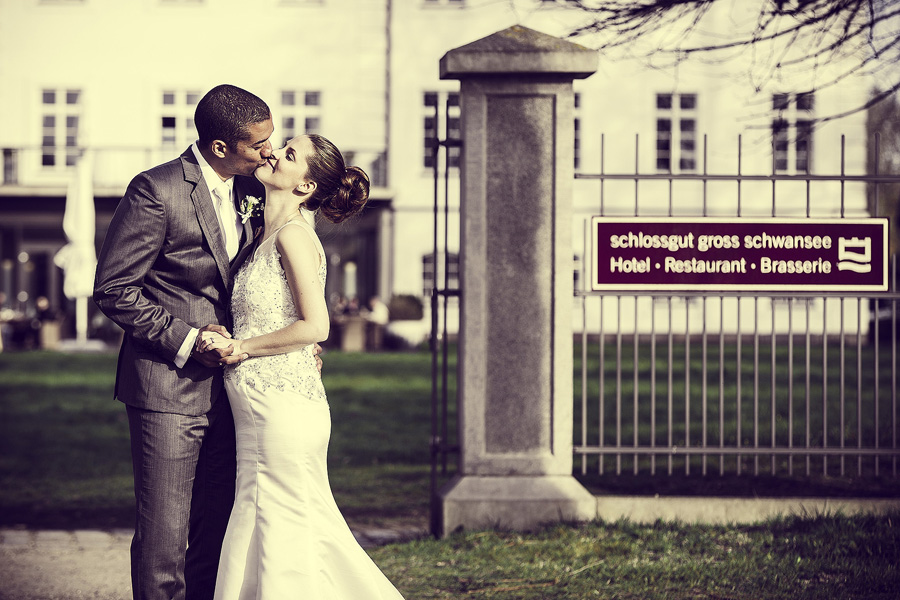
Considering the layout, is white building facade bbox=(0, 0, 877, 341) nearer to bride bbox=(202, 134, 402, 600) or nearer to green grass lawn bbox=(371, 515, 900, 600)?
green grass lawn bbox=(371, 515, 900, 600)

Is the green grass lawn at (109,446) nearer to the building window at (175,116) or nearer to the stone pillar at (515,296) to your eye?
the stone pillar at (515,296)

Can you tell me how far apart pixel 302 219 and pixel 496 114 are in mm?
2195

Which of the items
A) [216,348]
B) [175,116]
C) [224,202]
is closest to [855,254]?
[224,202]

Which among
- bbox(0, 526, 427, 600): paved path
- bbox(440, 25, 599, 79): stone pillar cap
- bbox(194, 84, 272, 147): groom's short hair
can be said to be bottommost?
bbox(0, 526, 427, 600): paved path

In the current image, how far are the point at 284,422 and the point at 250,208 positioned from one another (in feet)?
2.59

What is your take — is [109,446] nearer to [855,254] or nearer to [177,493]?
[177,493]

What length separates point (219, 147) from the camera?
11.5 feet

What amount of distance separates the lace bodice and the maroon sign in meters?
2.45

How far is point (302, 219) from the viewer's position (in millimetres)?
3600

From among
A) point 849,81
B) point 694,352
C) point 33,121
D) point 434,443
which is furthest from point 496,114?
point 33,121

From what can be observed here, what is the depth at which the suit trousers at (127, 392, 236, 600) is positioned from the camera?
3402 millimetres

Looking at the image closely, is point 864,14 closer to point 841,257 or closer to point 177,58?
point 841,257

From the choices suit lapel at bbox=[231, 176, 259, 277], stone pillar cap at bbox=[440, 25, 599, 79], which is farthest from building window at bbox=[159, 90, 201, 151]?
suit lapel at bbox=[231, 176, 259, 277]

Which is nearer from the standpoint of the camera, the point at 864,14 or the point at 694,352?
the point at 864,14
